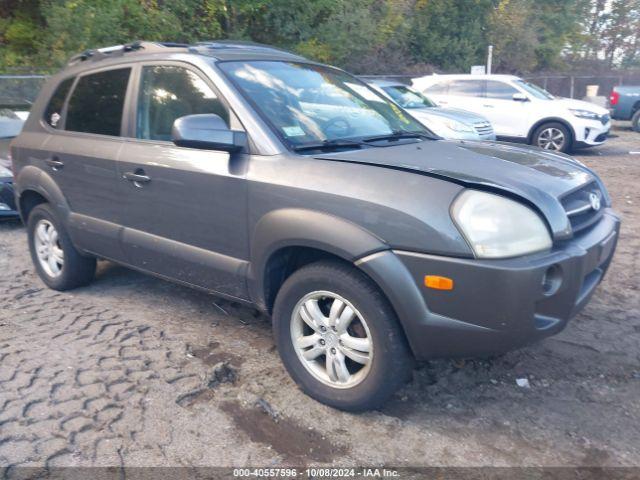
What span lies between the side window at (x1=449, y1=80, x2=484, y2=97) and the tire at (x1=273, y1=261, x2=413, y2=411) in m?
11.2

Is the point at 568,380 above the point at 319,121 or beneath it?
beneath

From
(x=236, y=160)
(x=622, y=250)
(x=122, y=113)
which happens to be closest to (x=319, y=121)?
(x=236, y=160)

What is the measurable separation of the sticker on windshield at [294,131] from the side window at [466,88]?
10691 millimetres

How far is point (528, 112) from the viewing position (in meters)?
12.8

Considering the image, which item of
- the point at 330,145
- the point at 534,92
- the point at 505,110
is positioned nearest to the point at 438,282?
the point at 330,145

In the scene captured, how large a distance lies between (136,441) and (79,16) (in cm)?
1381

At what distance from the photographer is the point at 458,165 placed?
3244 mm

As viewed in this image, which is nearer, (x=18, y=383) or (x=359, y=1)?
(x=18, y=383)

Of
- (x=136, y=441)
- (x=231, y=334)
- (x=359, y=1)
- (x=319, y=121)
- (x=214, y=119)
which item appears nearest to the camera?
(x=136, y=441)

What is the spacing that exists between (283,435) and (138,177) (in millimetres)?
1919

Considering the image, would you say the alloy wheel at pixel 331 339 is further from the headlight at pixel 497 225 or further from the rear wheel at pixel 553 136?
the rear wheel at pixel 553 136

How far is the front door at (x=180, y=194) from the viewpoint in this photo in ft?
11.8

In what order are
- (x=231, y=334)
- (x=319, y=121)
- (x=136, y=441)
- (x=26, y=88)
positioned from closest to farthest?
(x=136, y=441) → (x=319, y=121) → (x=231, y=334) → (x=26, y=88)

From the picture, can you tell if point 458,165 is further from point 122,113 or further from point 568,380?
point 122,113
